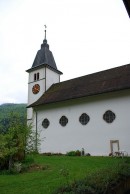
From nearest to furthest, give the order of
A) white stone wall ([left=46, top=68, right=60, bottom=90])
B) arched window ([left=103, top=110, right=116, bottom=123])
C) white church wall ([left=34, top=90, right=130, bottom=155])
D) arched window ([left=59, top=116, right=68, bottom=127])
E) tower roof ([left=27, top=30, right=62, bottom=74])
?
white church wall ([left=34, top=90, right=130, bottom=155]), arched window ([left=103, top=110, right=116, bottom=123]), arched window ([left=59, top=116, right=68, bottom=127]), white stone wall ([left=46, top=68, right=60, bottom=90]), tower roof ([left=27, top=30, right=62, bottom=74])

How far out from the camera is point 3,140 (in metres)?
13.1

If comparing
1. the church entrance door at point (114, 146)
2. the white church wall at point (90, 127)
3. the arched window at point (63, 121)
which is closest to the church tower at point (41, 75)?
the white church wall at point (90, 127)

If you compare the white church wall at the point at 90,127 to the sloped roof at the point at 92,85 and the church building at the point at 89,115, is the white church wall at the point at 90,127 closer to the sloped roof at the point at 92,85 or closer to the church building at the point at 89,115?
the church building at the point at 89,115

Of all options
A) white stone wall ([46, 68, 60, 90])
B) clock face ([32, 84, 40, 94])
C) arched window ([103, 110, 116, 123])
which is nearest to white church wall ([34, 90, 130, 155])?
arched window ([103, 110, 116, 123])

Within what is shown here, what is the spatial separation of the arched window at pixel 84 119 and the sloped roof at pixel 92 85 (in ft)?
6.23

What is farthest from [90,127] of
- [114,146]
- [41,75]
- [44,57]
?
[44,57]

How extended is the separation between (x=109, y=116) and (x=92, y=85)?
447 cm

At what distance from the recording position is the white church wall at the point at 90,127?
2138cm

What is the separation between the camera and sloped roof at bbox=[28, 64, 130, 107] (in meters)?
22.8

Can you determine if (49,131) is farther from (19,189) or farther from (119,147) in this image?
(19,189)

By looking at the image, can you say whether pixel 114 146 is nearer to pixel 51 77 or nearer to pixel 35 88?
pixel 35 88

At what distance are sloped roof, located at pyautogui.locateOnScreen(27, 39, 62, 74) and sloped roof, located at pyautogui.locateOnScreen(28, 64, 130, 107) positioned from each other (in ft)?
17.0

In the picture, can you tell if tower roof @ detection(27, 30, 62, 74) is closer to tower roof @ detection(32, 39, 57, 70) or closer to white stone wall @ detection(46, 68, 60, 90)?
tower roof @ detection(32, 39, 57, 70)

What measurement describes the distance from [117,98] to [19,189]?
50.6 feet
